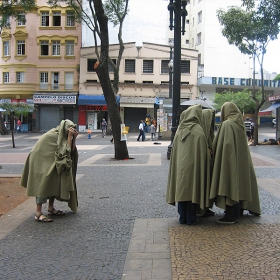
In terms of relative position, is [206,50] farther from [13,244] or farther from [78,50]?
[13,244]

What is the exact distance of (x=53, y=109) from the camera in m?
37.9

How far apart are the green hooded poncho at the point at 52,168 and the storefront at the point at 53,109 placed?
105 ft

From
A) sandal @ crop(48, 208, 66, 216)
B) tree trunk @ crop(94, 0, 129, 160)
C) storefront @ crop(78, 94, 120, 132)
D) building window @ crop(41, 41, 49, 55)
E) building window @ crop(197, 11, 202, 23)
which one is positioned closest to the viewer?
sandal @ crop(48, 208, 66, 216)

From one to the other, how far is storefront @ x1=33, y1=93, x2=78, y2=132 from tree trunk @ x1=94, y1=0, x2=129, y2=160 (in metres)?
24.2

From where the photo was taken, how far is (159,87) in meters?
38.1

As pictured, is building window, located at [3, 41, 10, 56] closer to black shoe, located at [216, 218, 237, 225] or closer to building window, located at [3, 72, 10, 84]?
building window, located at [3, 72, 10, 84]

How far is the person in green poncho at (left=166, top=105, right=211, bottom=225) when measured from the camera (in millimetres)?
4918

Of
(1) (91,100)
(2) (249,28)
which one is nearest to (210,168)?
(2) (249,28)

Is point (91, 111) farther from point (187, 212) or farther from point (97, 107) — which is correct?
point (187, 212)

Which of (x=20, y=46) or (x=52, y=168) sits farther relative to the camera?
(x=20, y=46)

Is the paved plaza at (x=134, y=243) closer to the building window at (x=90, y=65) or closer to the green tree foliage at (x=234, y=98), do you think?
the building window at (x=90, y=65)

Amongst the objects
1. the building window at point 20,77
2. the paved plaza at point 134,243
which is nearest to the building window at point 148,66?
the building window at point 20,77

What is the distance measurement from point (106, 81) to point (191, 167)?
844 cm

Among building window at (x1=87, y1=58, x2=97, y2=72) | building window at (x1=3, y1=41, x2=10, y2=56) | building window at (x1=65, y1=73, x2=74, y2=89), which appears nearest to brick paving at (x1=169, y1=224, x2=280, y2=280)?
building window at (x1=87, y1=58, x2=97, y2=72)
